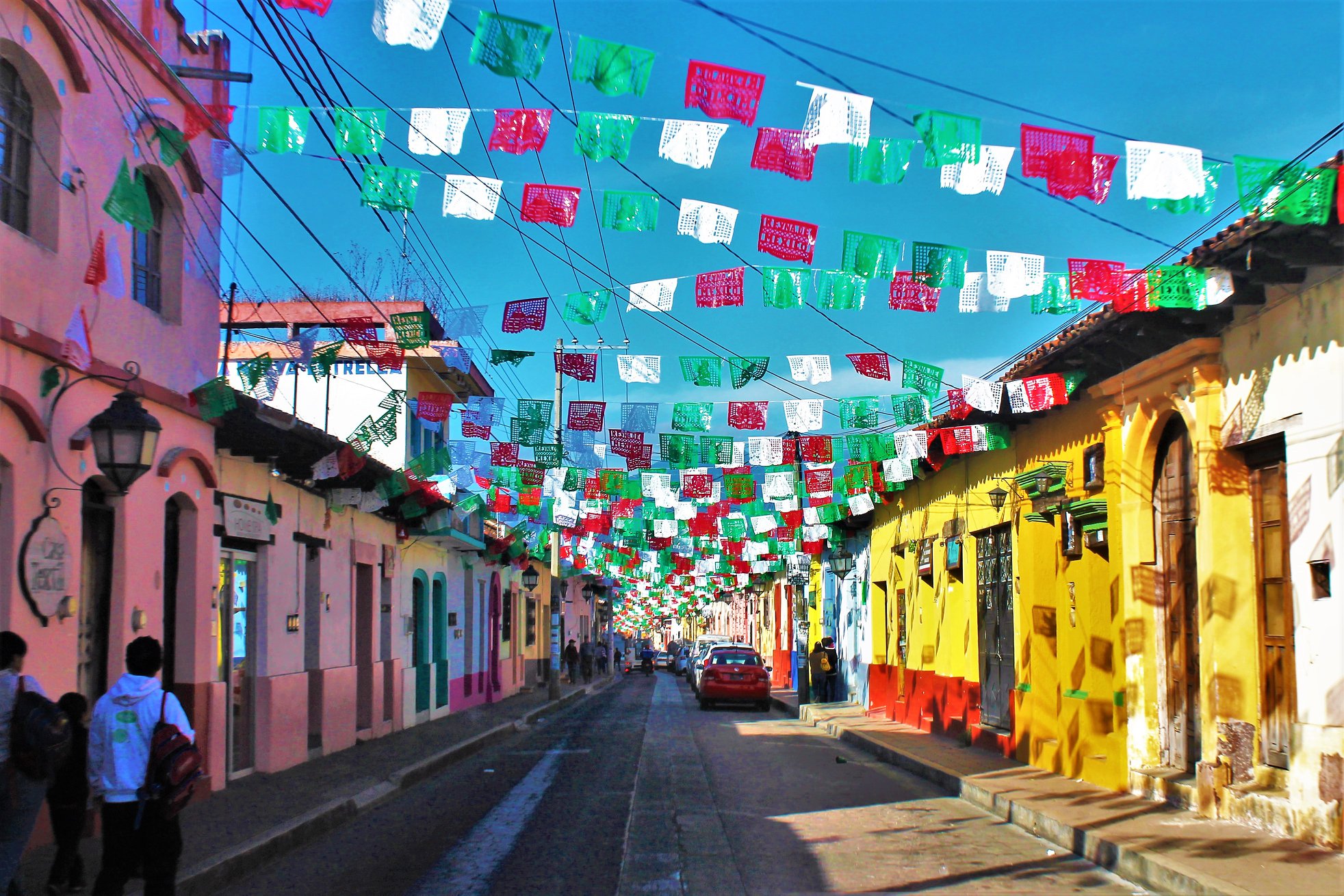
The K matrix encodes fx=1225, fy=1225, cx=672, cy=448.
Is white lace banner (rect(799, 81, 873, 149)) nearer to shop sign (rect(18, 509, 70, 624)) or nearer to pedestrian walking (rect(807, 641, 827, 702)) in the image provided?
shop sign (rect(18, 509, 70, 624))

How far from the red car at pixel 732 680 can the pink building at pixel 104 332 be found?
19.3 metres

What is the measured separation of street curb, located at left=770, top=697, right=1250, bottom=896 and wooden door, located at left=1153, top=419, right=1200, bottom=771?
5.64 ft

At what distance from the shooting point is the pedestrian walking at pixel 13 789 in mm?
6781

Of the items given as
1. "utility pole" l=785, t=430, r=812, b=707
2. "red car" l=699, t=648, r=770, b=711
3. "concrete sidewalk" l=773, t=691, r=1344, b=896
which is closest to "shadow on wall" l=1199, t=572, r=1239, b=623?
"concrete sidewalk" l=773, t=691, r=1344, b=896

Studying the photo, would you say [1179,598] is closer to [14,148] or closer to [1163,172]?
[1163,172]

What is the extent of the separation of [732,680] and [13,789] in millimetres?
25692

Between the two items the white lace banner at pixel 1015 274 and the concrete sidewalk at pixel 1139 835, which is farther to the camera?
the white lace banner at pixel 1015 274

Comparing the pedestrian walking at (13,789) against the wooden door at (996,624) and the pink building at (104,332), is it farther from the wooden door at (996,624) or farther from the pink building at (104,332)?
the wooden door at (996,624)

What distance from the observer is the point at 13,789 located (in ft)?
22.3

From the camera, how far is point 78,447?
397 inches

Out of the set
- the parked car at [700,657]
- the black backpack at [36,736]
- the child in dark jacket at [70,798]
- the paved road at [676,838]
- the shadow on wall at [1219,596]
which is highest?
the shadow on wall at [1219,596]

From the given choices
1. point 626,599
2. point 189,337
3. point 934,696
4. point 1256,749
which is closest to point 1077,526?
point 1256,749

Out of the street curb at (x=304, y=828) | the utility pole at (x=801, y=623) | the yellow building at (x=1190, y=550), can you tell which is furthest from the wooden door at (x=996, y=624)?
the street curb at (x=304, y=828)

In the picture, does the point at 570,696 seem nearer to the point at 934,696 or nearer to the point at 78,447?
the point at 934,696
